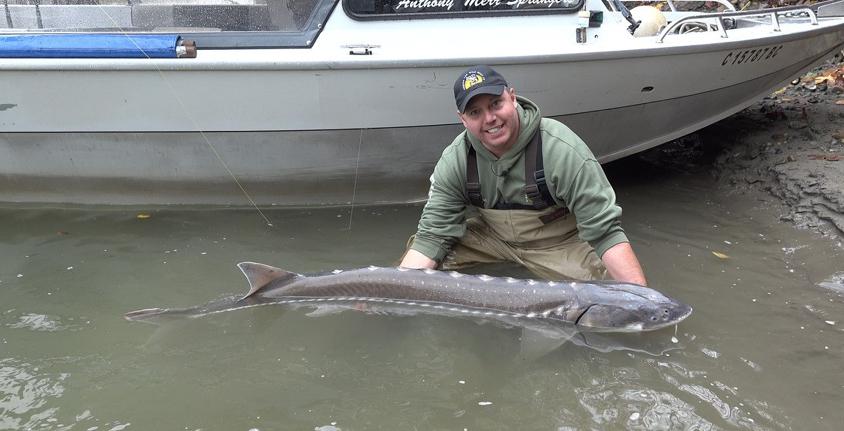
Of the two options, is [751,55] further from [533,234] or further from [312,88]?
[312,88]

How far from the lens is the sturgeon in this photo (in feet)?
9.26

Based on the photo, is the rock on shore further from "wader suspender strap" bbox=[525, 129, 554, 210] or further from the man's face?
the man's face

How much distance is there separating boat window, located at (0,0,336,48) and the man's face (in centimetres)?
157

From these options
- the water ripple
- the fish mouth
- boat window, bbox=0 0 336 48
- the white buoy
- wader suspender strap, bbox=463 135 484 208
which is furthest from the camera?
the white buoy

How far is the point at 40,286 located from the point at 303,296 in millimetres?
1531

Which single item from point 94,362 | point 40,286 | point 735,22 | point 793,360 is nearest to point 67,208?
point 40,286

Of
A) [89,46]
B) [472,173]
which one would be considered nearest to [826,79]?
[472,173]

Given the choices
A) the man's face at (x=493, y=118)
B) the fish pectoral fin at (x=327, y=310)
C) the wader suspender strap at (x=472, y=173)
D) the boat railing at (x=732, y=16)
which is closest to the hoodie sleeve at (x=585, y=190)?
the man's face at (x=493, y=118)

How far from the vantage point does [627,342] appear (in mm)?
2832

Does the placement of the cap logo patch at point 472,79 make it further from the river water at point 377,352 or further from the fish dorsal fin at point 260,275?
the fish dorsal fin at point 260,275

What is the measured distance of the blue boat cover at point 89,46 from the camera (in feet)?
12.9

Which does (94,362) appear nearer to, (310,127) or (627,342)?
(310,127)

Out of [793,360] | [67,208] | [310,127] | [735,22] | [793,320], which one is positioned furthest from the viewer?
[735,22]

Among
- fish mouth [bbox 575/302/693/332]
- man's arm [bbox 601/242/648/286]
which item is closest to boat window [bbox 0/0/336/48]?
man's arm [bbox 601/242/648/286]
